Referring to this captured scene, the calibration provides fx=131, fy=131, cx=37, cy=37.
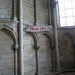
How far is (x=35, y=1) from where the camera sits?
5652 mm

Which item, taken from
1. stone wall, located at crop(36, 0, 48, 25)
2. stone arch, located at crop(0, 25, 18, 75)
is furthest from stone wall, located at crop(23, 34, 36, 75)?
stone wall, located at crop(36, 0, 48, 25)

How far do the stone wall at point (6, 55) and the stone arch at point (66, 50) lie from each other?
7.57 ft

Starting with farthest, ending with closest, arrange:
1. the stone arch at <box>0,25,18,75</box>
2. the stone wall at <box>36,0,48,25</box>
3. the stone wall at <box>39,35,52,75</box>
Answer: the stone wall at <box>36,0,48,25</box>, the stone wall at <box>39,35,52,75</box>, the stone arch at <box>0,25,18,75</box>

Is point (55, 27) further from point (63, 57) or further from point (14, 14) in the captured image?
point (14, 14)

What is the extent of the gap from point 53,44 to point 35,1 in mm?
2020

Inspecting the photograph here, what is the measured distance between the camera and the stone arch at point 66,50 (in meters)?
5.86

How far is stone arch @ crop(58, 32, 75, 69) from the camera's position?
586 cm

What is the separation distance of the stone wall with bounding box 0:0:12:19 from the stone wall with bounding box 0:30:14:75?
62cm

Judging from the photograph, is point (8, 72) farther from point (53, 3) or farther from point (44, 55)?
point (53, 3)

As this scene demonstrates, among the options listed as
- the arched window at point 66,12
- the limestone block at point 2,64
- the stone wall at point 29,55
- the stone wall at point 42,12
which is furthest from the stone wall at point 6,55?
the arched window at point 66,12

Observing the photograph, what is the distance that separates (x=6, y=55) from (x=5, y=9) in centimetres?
168

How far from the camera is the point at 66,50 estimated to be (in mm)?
5945

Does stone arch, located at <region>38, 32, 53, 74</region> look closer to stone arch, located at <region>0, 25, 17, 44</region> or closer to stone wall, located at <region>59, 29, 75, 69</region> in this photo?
stone wall, located at <region>59, 29, 75, 69</region>

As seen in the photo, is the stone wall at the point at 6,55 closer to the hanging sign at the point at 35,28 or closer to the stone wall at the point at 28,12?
the hanging sign at the point at 35,28
